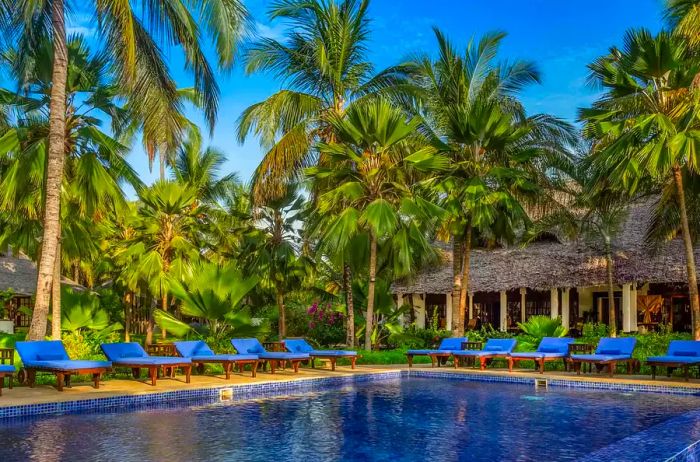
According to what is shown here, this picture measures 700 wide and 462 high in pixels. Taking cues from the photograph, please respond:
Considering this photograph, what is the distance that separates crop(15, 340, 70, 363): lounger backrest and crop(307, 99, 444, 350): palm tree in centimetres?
641

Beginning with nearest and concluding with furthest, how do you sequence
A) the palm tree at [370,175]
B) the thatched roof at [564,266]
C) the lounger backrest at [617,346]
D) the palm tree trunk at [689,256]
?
the lounger backrest at [617,346], the palm tree trunk at [689,256], the palm tree at [370,175], the thatched roof at [564,266]

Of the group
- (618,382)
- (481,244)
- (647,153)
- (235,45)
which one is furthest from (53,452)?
(481,244)

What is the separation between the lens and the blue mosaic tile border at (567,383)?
473 inches

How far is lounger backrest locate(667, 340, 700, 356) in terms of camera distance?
1305 centimetres

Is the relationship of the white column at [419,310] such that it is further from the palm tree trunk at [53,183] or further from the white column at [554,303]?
the palm tree trunk at [53,183]

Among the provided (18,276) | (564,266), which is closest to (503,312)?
(564,266)

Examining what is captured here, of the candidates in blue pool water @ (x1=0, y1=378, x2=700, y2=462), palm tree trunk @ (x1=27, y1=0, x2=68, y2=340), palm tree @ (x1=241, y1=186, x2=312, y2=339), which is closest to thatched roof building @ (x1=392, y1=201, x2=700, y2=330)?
palm tree @ (x1=241, y1=186, x2=312, y2=339)

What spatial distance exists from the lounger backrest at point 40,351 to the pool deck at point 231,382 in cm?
46

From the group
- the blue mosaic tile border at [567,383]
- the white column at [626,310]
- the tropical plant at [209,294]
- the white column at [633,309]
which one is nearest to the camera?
the blue mosaic tile border at [567,383]

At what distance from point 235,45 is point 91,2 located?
8.30 ft

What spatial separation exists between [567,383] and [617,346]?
1.62 meters

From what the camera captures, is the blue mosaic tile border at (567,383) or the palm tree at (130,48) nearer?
the palm tree at (130,48)

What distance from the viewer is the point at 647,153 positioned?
1357 centimetres

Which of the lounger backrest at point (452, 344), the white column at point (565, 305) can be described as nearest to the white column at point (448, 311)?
the white column at point (565, 305)
